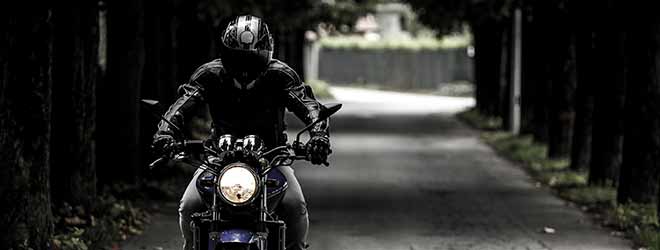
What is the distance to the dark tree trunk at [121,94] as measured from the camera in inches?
720

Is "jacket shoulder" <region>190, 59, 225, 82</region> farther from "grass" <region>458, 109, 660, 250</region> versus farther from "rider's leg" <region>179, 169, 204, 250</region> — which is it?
"grass" <region>458, 109, 660, 250</region>

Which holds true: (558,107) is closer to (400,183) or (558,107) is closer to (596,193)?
(400,183)

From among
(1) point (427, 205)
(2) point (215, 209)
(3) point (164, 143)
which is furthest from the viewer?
(1) point (427, 205)

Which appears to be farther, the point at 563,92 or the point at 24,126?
the point at 563,92

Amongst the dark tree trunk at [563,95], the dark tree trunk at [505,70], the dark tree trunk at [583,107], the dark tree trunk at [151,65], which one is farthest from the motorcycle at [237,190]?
the dark tree trunk at [505,70]

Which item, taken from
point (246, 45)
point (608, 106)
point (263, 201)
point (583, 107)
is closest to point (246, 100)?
point (246, 45)

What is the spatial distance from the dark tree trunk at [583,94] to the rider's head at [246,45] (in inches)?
567

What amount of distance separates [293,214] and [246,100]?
646 mm

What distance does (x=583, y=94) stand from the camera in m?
22.1

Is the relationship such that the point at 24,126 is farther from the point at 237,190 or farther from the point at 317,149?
the point at 237,190

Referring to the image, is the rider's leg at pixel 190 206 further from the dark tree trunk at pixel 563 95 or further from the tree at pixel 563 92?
the dark tree trunk at pixel 563 95

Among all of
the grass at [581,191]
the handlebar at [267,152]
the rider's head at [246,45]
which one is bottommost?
the grass at [581,191]

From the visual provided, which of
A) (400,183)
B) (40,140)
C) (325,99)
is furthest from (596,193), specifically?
(325,99)

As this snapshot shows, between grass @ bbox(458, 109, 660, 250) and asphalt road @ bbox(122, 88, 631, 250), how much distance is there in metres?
0.22
